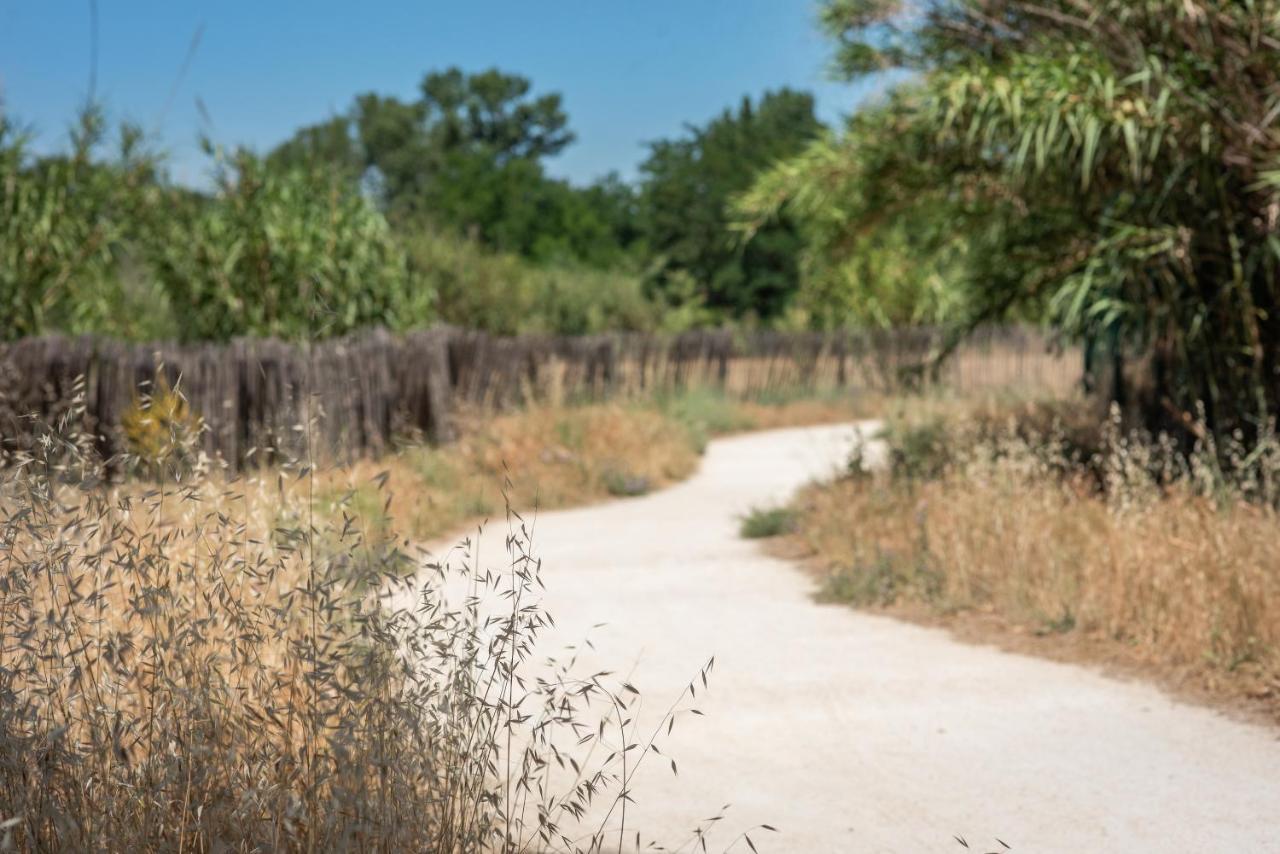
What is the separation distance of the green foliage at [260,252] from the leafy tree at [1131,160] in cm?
653

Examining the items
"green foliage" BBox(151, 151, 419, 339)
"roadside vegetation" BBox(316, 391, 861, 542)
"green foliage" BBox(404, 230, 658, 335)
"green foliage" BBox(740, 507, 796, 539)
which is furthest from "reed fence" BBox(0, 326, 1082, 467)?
"green foliage" BBox(404, 230, 658, 335)

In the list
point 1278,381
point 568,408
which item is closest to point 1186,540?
point 1278,381

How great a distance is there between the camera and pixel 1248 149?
7492 mm

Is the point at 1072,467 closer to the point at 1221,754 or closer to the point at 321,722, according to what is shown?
the point at 1221,754

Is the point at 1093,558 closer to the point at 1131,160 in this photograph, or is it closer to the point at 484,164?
the point at 1131,160

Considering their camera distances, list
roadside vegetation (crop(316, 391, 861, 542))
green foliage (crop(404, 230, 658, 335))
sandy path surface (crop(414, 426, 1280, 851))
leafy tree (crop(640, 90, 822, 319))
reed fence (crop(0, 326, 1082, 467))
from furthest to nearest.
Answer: leafy tree (crop(640, 90, 822, 319)) → green foliage (crop(404, 230, 658, 335)) → reed fence (crop(0, 326, 1082, 467)) → roadside vegetation (crop(316, 391, 861, 542)) → sandy path surface (crop(414, 426, 1280, 851))

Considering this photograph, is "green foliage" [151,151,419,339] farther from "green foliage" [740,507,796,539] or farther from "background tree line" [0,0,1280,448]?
"green foliage" [740,507,796,539]

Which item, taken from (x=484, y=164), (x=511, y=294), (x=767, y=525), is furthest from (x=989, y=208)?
(x=484, y=164)

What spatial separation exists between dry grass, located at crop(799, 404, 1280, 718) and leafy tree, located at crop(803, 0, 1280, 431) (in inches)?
34.2

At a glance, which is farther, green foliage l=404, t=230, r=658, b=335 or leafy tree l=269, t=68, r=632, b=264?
leafy tree l=269, t=68, r=632, b=264

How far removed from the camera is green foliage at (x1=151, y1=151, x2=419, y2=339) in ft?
44.0

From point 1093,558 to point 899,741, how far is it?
2.21 metres

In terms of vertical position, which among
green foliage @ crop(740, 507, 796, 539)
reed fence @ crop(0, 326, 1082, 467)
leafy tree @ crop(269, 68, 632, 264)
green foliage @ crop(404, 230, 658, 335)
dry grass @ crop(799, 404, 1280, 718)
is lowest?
green foliage @ crop(740, 507, 796, 539)

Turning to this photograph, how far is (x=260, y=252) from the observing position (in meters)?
13.4
